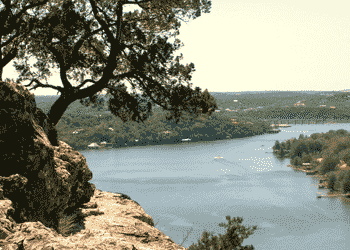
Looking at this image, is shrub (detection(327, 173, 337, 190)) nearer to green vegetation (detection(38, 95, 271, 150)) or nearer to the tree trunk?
green vegetation (detection(38, 95, 271, 150))

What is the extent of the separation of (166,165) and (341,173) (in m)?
31.5

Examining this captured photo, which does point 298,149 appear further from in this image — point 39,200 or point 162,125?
point 39,200

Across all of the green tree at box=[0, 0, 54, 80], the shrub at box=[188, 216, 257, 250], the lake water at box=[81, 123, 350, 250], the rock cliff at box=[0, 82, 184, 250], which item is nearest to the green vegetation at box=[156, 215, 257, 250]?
the shrub at box=[188, 216, 257, 250]

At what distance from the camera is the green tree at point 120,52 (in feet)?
22.2

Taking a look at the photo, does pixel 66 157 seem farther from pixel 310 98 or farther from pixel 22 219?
pixel 310 98

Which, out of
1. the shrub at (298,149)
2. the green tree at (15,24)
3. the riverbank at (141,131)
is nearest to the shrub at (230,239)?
the green tree at (15,24)

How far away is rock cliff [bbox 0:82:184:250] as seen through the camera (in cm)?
195

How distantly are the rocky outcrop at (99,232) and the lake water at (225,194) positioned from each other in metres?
12.3

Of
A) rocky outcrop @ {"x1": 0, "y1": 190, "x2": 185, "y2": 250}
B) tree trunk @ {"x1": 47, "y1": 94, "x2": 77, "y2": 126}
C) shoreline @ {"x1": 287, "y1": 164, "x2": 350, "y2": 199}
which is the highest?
tree trunk @ {"x1": 47, "y1": 94, "x2": 77, "y2": 126}

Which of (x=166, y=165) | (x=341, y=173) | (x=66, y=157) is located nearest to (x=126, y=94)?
(x=66, y=157)

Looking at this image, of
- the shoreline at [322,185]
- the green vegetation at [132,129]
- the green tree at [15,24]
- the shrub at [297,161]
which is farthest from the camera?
the green vegetation at [132,129]

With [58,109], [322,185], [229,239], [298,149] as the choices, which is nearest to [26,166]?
[229,239]

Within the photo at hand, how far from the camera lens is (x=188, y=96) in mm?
7523

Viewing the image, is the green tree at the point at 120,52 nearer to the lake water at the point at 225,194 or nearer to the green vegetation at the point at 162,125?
the lake water at the point at 225,194
